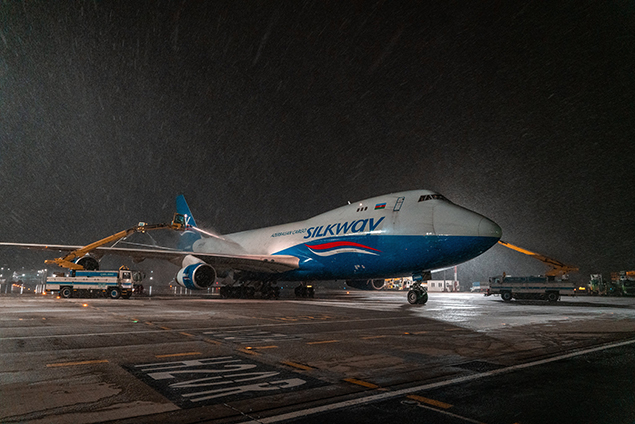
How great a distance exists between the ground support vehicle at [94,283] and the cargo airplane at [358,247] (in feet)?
5.33

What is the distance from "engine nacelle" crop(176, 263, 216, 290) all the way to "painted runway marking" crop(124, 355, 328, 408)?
1805 centimetres

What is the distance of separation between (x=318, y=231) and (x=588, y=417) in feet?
70.2

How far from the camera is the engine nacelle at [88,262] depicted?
1195 inches

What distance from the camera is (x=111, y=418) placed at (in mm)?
3781

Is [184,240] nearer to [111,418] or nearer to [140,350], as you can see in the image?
[140,350]

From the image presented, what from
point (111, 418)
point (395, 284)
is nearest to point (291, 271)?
point (111, 418)

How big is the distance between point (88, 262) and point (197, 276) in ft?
40.7

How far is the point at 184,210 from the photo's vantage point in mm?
43562

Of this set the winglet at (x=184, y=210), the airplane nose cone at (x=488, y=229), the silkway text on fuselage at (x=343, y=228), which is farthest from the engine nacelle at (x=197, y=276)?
the winglet at (x=184, y=210)

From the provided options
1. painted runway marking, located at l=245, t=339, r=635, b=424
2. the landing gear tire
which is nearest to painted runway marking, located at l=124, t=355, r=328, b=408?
painted runway marking, located at l=245, t=339, r=635, b=424

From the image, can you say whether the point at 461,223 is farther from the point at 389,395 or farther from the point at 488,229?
the point at 389,395

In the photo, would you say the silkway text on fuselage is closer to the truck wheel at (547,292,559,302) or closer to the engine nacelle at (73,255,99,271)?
the engine nacelle at (73,255,99,271)

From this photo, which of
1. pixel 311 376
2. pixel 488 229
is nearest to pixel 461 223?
pixel 488 229

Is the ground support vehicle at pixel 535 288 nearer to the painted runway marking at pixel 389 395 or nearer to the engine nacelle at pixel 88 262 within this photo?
the painted runway marking at pixel 389 395
